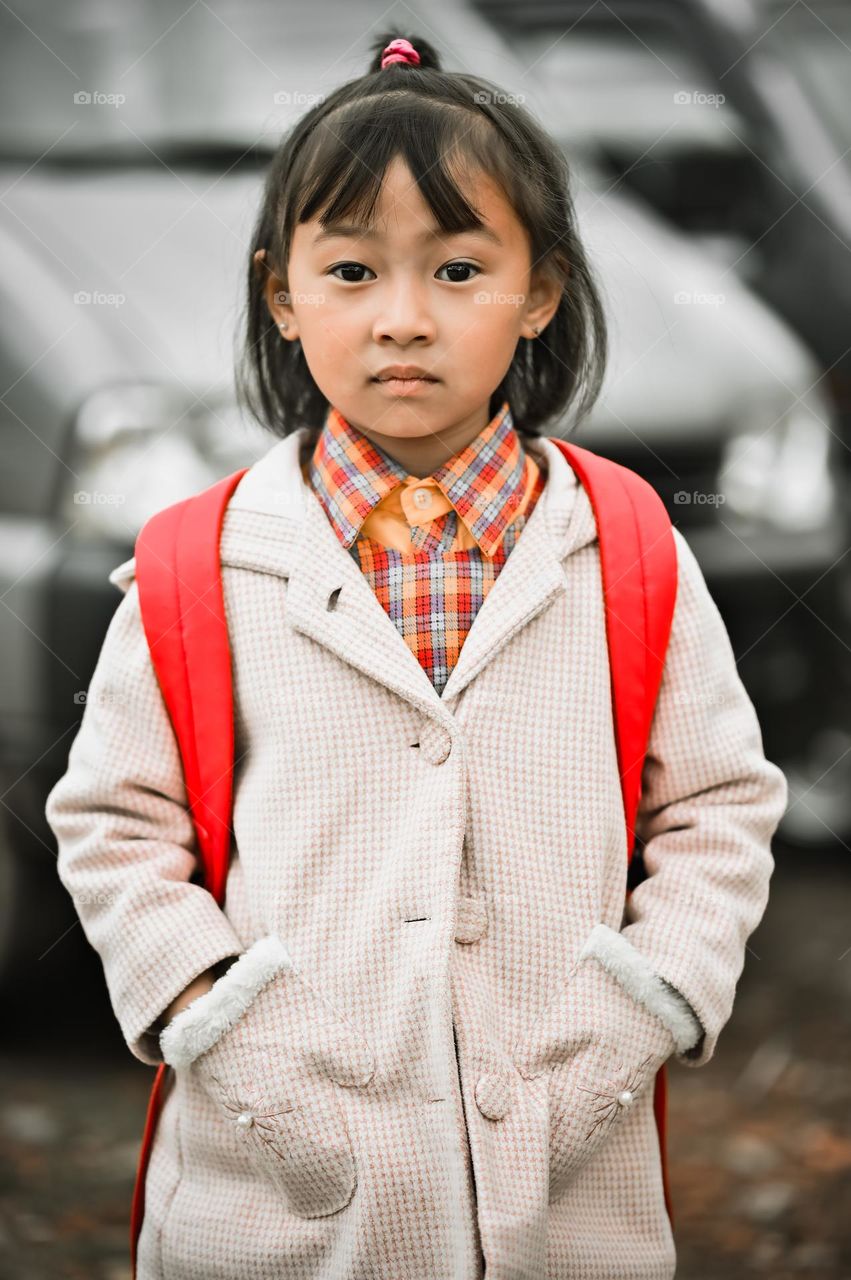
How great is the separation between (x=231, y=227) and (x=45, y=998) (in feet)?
5.16

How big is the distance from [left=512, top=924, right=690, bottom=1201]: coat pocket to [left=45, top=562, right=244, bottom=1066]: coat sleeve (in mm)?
369

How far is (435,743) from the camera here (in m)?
1.57

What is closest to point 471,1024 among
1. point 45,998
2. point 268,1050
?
point 268,1050

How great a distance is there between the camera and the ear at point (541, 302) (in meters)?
1.75

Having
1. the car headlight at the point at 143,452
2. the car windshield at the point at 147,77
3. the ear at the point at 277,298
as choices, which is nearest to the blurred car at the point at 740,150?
the car windshield at the point at 147,77

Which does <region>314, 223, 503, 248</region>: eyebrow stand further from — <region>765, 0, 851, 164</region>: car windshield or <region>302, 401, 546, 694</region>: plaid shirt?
<region>765, 0, 851, 164</region>: car windshield

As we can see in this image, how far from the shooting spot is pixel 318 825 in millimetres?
1576

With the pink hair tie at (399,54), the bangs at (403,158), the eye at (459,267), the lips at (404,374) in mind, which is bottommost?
the lips at (404,374)

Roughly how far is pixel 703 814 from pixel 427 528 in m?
0.46

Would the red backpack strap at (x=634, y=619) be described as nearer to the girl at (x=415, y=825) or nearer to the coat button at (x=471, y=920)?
the girl at (x=415, y=825)

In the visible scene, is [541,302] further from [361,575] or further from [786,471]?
[786,471]

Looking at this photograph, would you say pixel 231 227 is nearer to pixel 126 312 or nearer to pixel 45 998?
pixel 126 312

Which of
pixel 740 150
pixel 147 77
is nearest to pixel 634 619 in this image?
pixel 147 77

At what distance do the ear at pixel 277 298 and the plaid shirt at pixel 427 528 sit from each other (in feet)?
0.40
